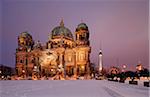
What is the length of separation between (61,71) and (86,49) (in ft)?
24.1

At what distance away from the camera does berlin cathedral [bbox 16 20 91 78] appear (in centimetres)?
4869

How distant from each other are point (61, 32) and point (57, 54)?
5.45 meters

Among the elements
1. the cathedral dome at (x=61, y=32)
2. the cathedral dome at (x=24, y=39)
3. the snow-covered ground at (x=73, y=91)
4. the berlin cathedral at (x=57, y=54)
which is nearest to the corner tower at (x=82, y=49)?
the berlin cathedral at (x=57, y=54)

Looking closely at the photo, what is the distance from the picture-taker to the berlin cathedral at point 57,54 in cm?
4869

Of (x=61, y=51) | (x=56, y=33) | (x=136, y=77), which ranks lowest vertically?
(x=136, y=77)

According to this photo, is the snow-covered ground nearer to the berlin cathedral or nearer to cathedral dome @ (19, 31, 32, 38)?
the berlin cathedral

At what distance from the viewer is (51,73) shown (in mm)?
48969

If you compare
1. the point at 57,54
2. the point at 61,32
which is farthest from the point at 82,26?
the point at 57,54

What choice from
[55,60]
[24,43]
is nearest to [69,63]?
[55,60]

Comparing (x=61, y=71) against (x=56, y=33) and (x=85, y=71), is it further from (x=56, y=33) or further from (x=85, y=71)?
(x=56, y=33)

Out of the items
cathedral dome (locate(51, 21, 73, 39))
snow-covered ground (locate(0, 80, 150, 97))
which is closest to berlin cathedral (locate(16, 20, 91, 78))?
cathedral dome (locate(51, 21, 73, 39))

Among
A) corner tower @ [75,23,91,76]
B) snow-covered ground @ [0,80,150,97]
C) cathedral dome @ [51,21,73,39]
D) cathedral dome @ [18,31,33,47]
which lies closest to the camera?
snow-covered ground @ [0,80,150,97]

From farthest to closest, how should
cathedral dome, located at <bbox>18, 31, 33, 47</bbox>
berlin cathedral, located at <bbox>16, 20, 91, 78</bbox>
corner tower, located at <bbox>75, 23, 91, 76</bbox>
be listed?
cathedral dome, located at <bbox>18, 31, 33, 47</bbox>, berlin cathedral, located at <bbox>16, 20, 91, 78</bbox>, corner tower, located at <bbox>75, 23, 91, 76</bbox>

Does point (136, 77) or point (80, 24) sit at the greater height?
point (80, 24)
